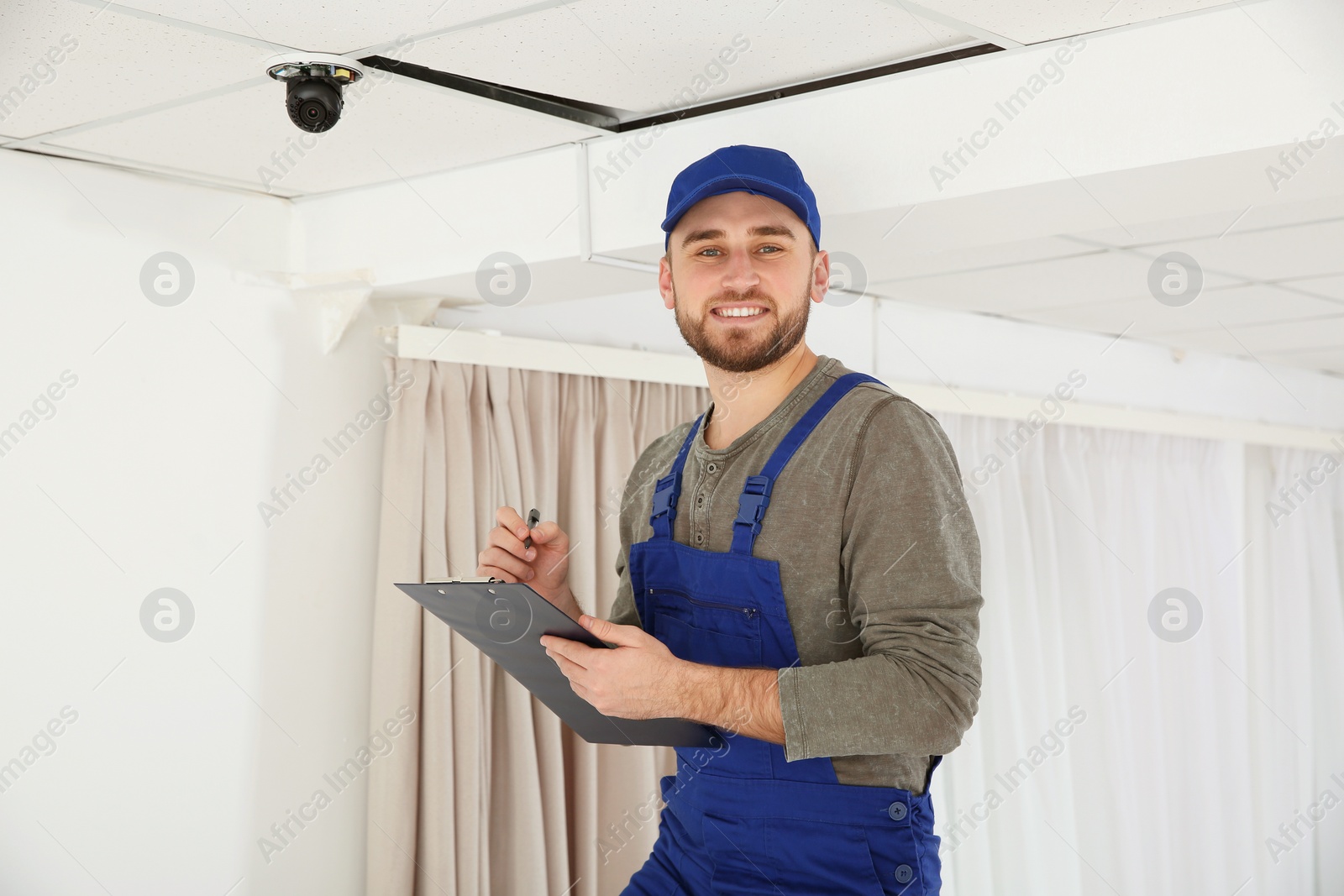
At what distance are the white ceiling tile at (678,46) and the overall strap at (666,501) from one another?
2.12 ft

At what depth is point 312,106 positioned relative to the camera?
178 centimetres

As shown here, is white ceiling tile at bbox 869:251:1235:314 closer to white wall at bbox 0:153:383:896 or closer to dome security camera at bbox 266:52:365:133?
white wall at bbox 0:153:383:896

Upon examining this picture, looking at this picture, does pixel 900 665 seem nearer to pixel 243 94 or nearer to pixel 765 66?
pixel 765 66

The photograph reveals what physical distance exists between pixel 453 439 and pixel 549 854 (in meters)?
1.03

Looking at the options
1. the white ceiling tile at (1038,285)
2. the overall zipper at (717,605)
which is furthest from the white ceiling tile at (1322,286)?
the overall zipper at (717,605)

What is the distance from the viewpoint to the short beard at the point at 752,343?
1.66m

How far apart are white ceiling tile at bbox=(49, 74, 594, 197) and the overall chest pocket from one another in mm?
954

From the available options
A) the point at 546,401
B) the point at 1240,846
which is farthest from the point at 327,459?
the point at 1240,846

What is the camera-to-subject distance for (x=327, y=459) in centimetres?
270

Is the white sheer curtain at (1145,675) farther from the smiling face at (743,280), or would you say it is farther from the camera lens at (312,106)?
the camera lens at (312,106)

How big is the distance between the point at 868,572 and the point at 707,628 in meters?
0.27

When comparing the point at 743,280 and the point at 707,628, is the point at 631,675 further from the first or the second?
the point at 743,280

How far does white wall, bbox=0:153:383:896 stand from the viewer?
225 cm

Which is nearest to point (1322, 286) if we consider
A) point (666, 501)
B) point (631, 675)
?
point (666, 501)
